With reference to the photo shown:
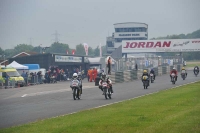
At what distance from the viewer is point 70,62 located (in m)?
61.2

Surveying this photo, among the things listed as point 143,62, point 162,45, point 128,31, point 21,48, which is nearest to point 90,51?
point 128,31

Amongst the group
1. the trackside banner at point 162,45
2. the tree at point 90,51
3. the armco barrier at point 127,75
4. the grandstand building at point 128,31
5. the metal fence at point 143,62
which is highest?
the grandstand building at point 128,31

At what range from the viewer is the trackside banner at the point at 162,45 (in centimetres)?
8056

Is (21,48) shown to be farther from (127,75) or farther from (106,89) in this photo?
(106,89)

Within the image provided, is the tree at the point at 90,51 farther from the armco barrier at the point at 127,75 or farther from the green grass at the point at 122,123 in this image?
the green grass at the point at 122,123

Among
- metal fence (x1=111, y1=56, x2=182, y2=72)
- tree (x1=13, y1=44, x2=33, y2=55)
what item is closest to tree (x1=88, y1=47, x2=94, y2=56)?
tree (x1=13, y1=44, x2=33, y2=55)

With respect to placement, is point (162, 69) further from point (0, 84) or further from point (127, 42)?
point (0, 84)

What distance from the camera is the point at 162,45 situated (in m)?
84.1

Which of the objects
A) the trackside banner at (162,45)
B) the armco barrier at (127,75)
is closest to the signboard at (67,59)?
the armco barrier at (127,75)

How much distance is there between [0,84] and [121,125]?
31851mm

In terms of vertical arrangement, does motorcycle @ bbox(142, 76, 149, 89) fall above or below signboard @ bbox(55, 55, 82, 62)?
below

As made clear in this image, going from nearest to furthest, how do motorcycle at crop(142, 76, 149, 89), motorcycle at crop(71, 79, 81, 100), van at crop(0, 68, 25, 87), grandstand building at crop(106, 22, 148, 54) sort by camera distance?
motorcycle at crop(71, 79, 81, 100), motorcycle at crop(142, 76, 149, 89), van at crop(0, 68, 25, 87), grandstand building at crop(106, 22, 148, 54)

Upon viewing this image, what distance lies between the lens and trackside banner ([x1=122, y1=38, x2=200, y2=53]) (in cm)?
8056

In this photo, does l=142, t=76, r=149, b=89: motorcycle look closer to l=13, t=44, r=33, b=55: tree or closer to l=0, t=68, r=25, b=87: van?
l=0, t=68, r=25, b=87: van
